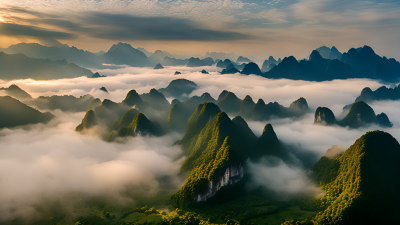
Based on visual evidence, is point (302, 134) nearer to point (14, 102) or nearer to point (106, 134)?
point (106, 134)

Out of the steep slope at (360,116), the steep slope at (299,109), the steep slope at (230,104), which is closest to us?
the steep slope at (360,116)

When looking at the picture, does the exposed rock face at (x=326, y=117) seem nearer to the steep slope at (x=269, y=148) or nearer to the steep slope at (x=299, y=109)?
the steep slope at (x=299, y=109)

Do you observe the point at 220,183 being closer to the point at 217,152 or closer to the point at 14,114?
the point at 217,152

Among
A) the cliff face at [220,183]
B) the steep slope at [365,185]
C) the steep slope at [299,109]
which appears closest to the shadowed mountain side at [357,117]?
the steep slope at [299,109]

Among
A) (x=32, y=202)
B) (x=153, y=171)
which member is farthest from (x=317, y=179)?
(x=32, y=202)

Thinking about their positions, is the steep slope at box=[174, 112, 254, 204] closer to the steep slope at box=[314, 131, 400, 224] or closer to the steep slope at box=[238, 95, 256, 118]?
the steep slope at box=[314, 131, 400, 224]

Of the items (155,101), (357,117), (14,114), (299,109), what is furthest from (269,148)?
(14,114)

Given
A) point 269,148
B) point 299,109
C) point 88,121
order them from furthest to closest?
1. point 299,109
2. point 88,121
3. point 269,148
